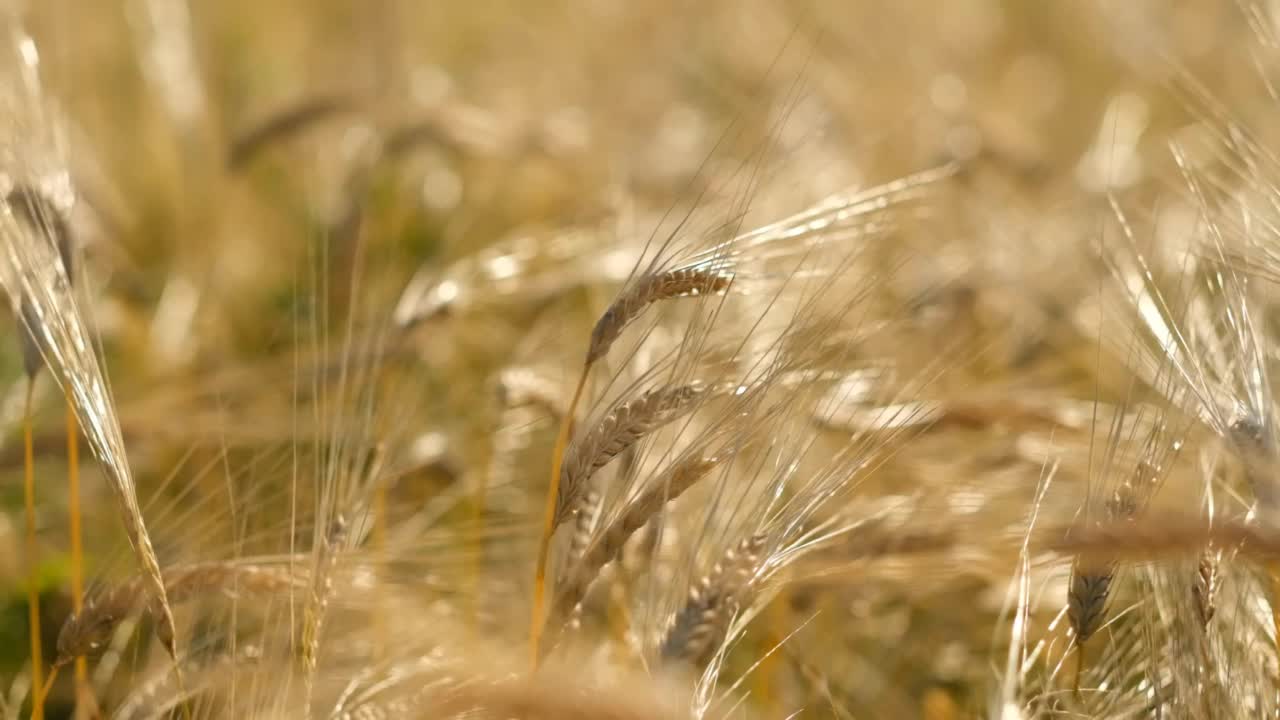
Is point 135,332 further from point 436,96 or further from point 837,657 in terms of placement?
point 837,657

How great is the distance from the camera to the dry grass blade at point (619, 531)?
861 millimetres

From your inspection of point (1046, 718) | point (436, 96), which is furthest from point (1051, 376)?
point (436, 96)

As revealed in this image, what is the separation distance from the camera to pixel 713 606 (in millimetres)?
854

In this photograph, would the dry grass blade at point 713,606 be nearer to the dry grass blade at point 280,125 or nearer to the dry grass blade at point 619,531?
the dry grass blade at point 619,531

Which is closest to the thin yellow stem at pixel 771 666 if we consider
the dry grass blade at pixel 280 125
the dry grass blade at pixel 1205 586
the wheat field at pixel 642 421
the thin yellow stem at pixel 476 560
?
the wheat field at pixel 642 421

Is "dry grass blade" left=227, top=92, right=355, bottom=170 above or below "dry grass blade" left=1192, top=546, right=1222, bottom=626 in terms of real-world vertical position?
above

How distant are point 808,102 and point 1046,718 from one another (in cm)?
220

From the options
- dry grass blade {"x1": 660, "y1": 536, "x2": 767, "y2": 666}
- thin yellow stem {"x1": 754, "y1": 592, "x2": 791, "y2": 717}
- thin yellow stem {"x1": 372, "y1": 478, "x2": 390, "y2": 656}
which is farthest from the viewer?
thin yellow stem {"x1": 754, "y1": 592, "x2": 791, "y2": 717}

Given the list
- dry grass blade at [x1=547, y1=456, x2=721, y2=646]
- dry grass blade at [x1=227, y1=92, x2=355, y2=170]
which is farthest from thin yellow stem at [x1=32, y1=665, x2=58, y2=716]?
dry grass blade at [x1=227, y1=92, x2=355, y2=170]

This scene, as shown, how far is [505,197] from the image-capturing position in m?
3.21

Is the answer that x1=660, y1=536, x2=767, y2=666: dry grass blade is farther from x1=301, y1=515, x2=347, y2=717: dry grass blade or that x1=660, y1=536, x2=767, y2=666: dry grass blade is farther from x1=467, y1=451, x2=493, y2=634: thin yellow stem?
x1=467, y1=451, x2=493, y2=634: thin yellow stem

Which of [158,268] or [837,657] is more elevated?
[158,268]

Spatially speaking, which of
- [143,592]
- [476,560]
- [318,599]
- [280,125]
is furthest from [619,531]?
[280,125]

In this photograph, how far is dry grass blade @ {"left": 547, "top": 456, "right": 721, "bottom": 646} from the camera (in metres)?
0.86
